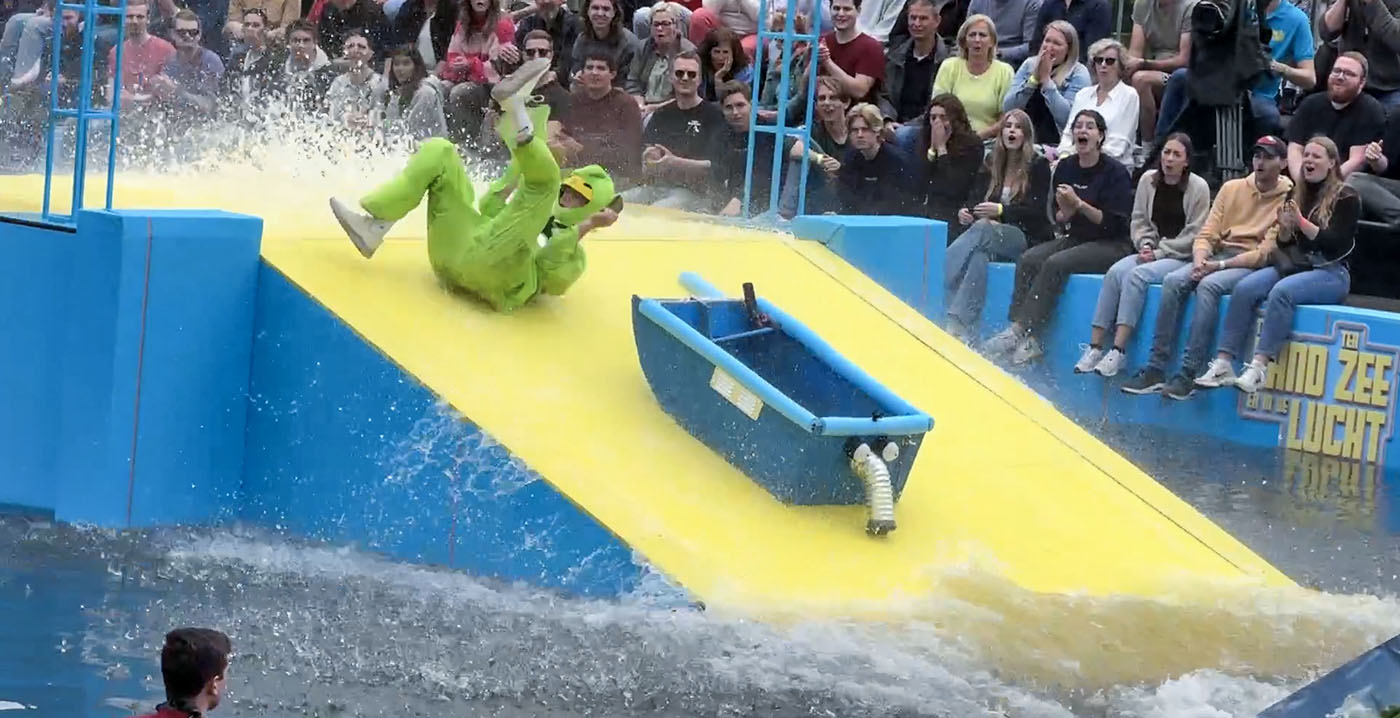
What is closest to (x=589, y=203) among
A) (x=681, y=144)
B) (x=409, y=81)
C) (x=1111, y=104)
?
(x=681, y=144)

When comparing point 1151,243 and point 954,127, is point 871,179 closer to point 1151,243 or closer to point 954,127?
point 954,127

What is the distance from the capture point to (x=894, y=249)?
10000mm

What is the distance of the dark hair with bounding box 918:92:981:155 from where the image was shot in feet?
42.0

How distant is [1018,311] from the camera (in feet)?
42.1

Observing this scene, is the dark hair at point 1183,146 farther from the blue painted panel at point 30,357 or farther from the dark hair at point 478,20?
the blue painted panel at point 30,357

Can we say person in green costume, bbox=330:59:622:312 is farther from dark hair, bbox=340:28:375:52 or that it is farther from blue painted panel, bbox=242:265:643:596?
dark hair, bbox=340:28:375:52

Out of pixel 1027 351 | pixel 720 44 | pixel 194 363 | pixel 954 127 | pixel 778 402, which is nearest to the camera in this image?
pixel 778 402

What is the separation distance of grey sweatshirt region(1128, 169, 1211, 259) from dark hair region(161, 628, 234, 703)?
924 cm

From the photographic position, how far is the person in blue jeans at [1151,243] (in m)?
12.2

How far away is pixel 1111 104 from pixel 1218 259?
136 centimetres

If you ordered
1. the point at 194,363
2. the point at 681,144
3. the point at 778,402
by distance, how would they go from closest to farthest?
the point at 778,402 → the point at 194,363 → the point at 681,144

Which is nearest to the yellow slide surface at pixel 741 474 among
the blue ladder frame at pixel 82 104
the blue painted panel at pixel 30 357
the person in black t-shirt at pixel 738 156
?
the blue ladder frame at pixel 82 104

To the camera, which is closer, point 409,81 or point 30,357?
point 30,357

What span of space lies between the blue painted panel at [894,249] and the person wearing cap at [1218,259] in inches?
90.9
